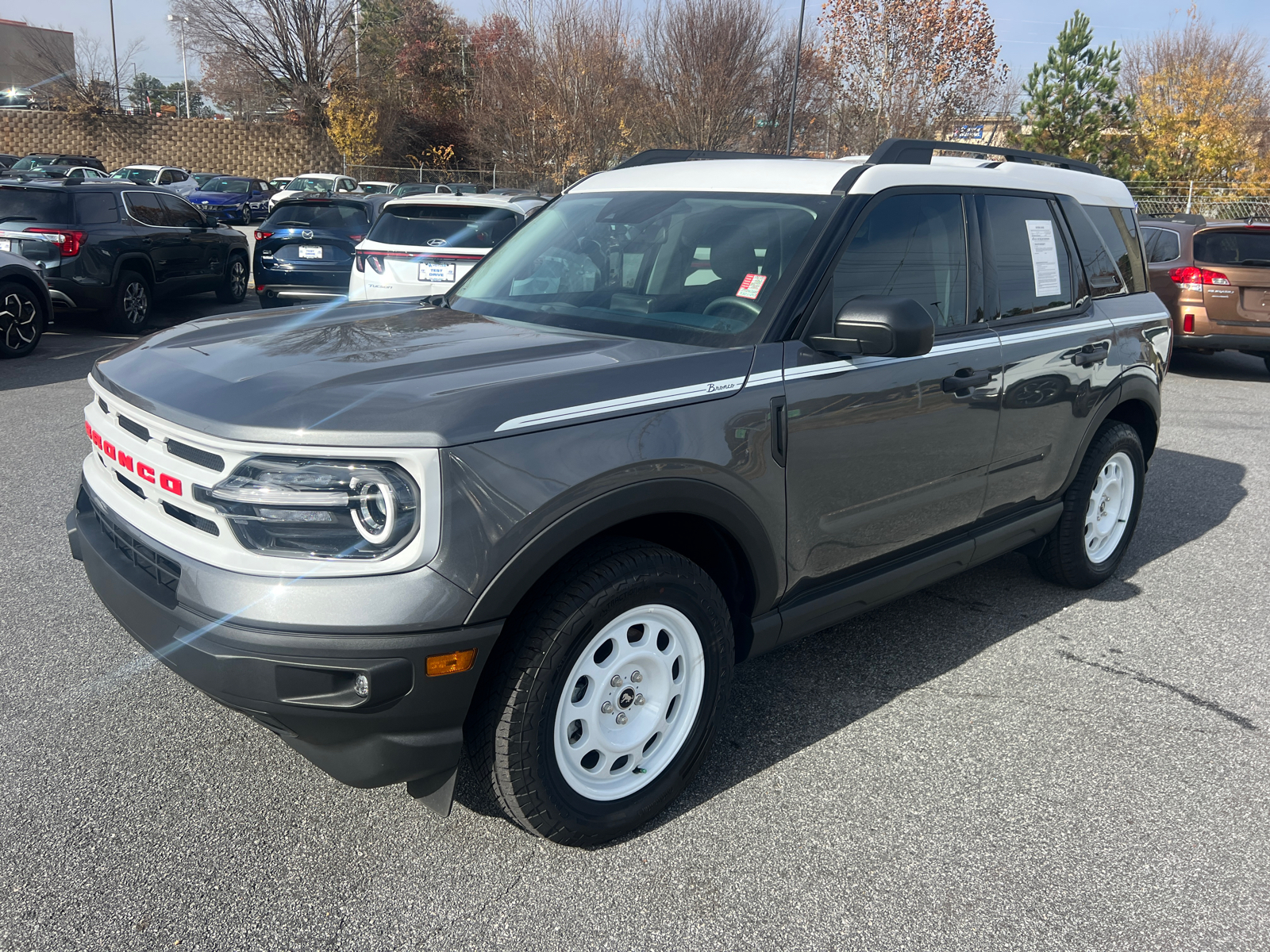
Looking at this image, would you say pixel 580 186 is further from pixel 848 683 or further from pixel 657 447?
pixel 848 683

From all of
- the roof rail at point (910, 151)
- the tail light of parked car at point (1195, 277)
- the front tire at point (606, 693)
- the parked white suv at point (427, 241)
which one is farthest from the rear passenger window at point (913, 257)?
the tail light of parked car at point (1195, 277)

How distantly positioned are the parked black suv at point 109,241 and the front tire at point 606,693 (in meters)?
10.7

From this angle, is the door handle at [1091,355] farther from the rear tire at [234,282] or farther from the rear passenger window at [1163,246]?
the rear tire at [234,282]

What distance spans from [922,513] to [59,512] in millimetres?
4450

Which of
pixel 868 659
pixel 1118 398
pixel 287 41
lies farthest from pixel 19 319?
pixel 287 41

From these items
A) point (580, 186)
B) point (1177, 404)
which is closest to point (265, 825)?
point (580, 186)

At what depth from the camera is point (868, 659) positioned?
13.1 ft

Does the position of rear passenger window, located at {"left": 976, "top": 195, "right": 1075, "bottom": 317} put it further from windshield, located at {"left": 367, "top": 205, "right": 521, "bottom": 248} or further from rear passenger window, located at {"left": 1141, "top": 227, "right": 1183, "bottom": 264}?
rear passenger window, located at {"left": 1141, "top": 227, "right": 1183, "bottom": 264}

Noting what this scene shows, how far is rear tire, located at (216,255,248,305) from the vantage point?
46.0 feet

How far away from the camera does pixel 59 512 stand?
529 cm

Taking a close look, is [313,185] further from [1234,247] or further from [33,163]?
[1234,247]

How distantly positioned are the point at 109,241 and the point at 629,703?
428 inches

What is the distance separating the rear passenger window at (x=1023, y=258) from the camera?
3.87 m

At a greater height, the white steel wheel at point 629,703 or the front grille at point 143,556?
the front grille at point 143,556
